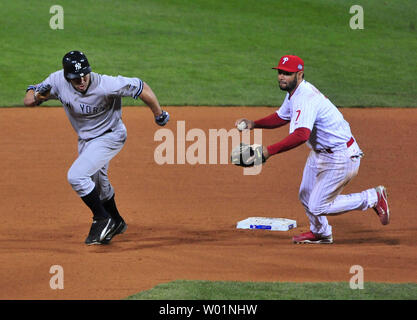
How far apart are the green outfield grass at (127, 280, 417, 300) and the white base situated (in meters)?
2.04

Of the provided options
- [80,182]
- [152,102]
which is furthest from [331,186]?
[80,182]

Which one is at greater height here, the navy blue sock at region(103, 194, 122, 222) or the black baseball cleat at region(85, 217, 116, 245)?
the navy blue sock at region(103, 194, 122, 222)

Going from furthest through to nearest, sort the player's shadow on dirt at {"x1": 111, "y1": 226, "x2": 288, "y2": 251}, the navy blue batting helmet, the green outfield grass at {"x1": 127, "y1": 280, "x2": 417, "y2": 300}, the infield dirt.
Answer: the player's shadow on dirt at {"x1": 111, "y1": 226, "x2": 288, "y2": 251} < the navy blue batting helmet < the infield dirt < the green outfield grass at {"x1": 127, "y1": 280, "x2": 417, "y2": 300}

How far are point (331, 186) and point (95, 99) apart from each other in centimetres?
242

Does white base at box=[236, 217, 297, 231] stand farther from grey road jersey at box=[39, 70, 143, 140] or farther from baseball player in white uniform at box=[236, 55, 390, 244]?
grey road jersey at box=[39, 70, 143, 140]

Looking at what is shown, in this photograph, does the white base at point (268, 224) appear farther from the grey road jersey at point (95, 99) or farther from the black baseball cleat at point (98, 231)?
the grey road jersey at point (95, 99)

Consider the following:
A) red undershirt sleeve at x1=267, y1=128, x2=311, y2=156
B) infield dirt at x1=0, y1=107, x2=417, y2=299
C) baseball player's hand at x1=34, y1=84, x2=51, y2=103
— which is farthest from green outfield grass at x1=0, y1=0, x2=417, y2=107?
red undershirt sleeve at x1=267, y1=128, x2=311, y2=156

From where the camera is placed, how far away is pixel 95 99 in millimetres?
8180

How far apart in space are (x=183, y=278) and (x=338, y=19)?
1693cm

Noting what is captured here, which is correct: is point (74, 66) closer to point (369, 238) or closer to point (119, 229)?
point (119, 229)

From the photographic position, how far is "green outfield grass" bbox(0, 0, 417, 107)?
55.5 feet

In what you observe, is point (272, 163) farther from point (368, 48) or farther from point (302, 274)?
point (368, 48)

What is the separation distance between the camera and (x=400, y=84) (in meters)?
17.6

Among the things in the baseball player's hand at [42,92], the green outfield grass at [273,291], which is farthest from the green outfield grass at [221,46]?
the green outfield grass at [273,291]
